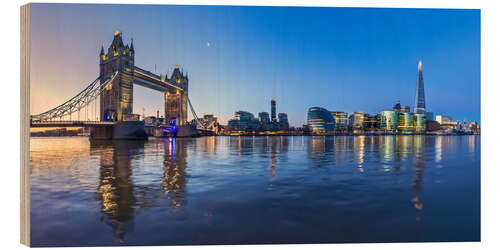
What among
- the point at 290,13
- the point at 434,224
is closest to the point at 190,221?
the point at 434,224

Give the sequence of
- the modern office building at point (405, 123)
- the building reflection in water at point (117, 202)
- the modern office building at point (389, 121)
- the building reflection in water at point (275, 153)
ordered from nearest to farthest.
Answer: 1. the building reflection in water at point (117, 202)
2. the building reflection in water at point (275, 153)
3. the modern office building at point (405, 123)
4. the modern office building at point (389, 121)

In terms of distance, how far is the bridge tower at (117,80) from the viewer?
62.8 meters

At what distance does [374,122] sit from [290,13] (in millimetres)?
159718

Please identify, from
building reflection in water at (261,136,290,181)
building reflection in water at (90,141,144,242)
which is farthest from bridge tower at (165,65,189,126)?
building reflection in water at (90,141,144,242)

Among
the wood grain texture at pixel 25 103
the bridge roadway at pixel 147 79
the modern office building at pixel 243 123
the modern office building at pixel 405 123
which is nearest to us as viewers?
the wood grain texture at pixel 25 103

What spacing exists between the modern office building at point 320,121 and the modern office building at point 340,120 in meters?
4.05

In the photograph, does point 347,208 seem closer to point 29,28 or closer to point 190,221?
point 190,221

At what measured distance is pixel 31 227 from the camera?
6.64 metres

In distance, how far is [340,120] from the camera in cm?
18925

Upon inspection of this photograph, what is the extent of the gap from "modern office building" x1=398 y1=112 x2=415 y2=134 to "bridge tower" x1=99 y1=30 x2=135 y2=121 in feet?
421

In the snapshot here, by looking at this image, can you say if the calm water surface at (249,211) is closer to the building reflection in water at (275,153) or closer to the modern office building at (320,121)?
the building reflection in water at (275,153)

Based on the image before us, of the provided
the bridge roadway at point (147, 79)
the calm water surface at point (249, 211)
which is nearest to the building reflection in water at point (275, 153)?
the calm water surface at point (249, 211)

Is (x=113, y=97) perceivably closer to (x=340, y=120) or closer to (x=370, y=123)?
(x=370, y=123)

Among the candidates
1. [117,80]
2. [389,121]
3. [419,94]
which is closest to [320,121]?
[389,121]
